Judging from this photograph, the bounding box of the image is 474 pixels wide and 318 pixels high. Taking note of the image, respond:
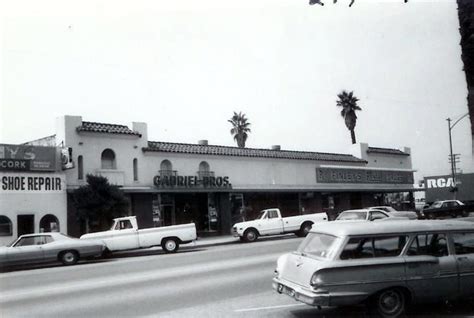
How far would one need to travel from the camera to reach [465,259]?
23.4ft

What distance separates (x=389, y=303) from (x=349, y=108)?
46.0 metres

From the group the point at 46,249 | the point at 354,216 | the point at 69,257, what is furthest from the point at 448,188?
the point at 46,249

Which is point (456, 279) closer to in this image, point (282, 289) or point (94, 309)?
point (282, 289)

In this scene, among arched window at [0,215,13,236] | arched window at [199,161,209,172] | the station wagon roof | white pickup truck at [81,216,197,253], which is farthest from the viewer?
arched window at [199,161,209,172]

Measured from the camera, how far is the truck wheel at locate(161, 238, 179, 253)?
771 inches

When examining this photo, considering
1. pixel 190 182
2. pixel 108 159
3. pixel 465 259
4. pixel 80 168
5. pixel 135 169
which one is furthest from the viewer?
pixel 190 182

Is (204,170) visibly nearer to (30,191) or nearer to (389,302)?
(30,191)

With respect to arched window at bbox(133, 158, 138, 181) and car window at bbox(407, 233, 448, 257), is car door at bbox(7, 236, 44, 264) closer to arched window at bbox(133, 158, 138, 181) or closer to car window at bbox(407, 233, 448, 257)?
arched window at bbox(133, 158, 138, 181)

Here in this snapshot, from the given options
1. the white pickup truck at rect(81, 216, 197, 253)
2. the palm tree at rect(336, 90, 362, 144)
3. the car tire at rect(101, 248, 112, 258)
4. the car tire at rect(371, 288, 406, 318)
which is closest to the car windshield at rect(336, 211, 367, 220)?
the white pickup truck at rect(81, 216, 197, 253)

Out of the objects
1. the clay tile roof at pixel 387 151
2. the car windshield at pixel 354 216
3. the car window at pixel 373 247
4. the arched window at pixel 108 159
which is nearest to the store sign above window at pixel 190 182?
the arched window at pixel 108 159

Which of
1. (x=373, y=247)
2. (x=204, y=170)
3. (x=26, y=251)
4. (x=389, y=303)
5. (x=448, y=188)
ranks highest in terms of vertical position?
(x=204, y=170)

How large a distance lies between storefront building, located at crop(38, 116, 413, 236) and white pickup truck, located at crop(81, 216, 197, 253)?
526 centimetres

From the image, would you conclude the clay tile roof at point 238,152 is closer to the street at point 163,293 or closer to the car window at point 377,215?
the car window at point 377,215

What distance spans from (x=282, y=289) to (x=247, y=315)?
0.70m
